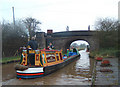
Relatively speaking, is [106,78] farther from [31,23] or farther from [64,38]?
[31,23]

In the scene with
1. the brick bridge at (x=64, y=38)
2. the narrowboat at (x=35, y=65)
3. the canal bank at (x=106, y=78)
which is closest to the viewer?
the canal bank at (x=106, y=78)

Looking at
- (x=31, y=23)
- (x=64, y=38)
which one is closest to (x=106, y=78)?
(x=64, y=38)

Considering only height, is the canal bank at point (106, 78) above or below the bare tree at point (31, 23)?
below

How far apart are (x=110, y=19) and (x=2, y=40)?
1819 cm

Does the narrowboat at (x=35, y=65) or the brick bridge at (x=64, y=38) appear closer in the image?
the narrowboat at (x=35, y=65)

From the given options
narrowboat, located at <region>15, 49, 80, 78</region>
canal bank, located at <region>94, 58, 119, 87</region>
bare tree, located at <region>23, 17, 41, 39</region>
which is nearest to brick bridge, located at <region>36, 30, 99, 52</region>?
bare tree, located at <region>23, 17, 41, 39</region>

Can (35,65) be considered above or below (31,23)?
below

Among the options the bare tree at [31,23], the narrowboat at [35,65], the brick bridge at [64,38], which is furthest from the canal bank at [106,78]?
the bare tree at [31,23]

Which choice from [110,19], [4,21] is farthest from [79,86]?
[110,19]

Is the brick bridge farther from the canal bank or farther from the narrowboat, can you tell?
the canal bank

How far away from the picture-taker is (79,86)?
6992mm

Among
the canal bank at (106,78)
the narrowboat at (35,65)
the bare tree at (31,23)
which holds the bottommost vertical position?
the canal bank at (106,78)

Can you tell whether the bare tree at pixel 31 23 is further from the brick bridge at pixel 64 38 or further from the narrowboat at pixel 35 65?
the narrowboat at pixel 35 65

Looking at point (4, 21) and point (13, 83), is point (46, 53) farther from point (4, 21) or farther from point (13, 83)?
point (4, 21)
